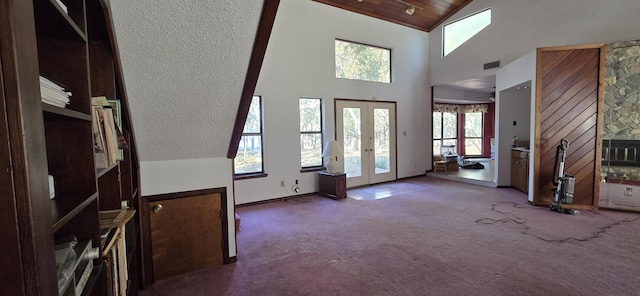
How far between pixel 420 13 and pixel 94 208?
722 centimetres

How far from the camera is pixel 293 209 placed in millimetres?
4641

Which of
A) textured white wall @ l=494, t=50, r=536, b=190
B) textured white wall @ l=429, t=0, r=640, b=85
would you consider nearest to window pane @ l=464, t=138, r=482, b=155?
textured white wall @ l=429, t=0, r=640, b=85

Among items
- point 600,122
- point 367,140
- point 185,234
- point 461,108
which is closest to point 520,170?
point 600,122

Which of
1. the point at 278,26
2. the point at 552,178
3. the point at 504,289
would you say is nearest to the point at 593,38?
the point at 552,178

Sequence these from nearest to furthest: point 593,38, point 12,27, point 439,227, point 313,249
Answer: point 12,27 < point 313,249 < point 439,227 < point 593,38

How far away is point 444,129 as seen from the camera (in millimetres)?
10562

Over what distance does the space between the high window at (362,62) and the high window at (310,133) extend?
35.3 inches

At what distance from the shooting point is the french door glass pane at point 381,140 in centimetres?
662

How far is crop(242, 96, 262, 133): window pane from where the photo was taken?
502 centimetres

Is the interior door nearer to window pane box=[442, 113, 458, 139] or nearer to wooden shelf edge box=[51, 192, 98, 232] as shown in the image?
wooden shelf edge box=[51, 192, 98, 232]

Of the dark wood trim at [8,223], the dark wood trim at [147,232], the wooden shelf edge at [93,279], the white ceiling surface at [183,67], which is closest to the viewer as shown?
the dark wood trim at [8,223]

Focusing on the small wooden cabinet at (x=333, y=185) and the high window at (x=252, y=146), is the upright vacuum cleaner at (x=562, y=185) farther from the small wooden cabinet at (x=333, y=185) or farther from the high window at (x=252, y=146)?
the high window at (x=252, y=146)

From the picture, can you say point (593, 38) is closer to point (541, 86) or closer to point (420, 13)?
point (541, 86)

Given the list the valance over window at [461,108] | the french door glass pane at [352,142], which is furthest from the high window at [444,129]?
the french door glass pane at [352,142]
